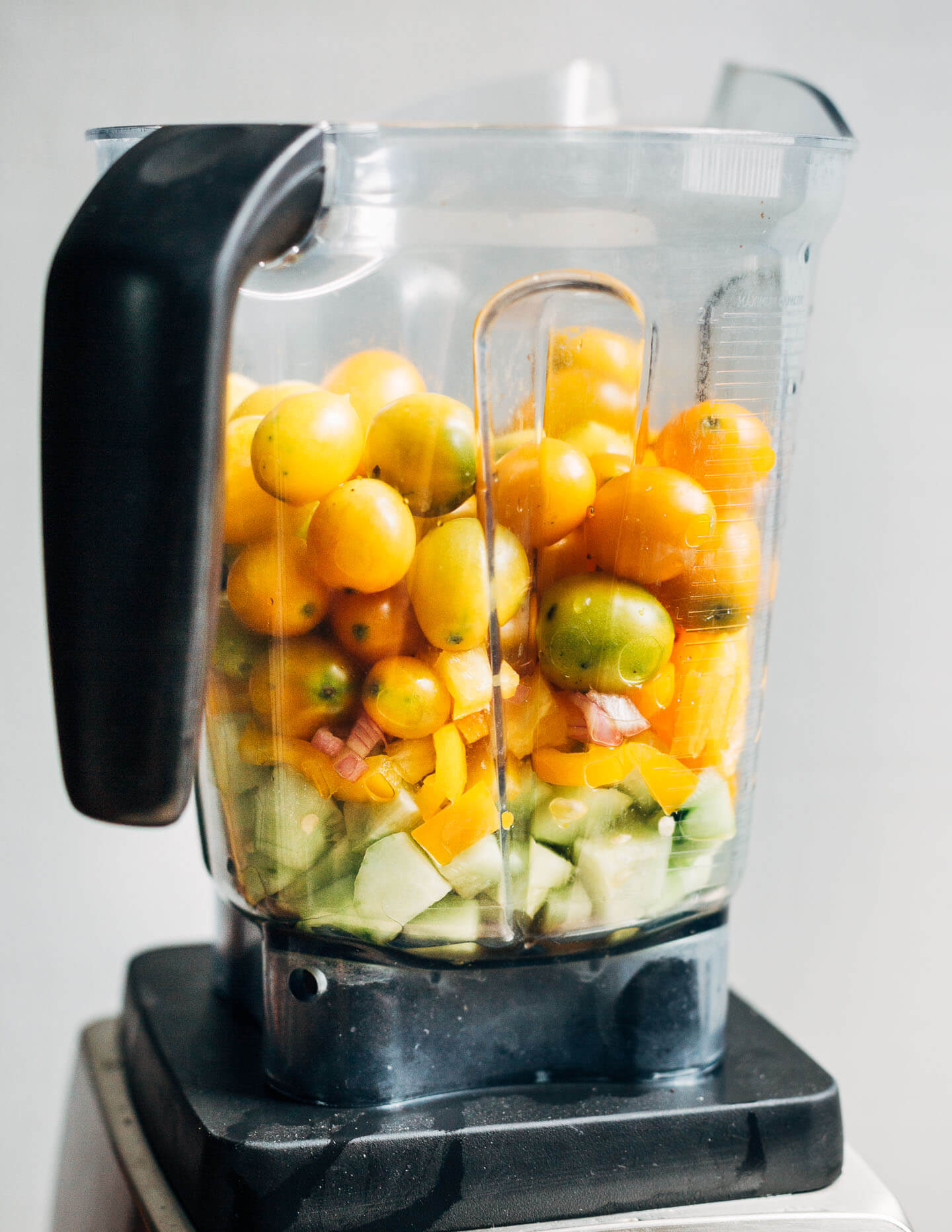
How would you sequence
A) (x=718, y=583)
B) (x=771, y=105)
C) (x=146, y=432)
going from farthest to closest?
(x=771, y=105) < (x=718, y=583) < (x=146, y=432)

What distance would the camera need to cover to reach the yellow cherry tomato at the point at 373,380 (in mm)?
440

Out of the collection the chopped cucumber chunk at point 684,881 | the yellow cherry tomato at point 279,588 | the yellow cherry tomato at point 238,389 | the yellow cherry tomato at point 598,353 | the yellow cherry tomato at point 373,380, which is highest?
the yellow cherry tomato at point 598,353

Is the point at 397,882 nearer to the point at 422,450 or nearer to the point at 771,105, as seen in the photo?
the point at 422,450

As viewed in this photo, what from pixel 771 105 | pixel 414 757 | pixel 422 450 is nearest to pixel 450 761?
pixel 414 757

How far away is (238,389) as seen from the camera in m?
0.46

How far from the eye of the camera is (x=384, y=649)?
0.44 metres

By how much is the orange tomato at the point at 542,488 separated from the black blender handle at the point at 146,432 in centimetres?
12

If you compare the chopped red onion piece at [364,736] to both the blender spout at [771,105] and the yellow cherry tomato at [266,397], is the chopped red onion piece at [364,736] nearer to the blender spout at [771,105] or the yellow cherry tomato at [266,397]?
the yellow cherry tomato at [266,397]

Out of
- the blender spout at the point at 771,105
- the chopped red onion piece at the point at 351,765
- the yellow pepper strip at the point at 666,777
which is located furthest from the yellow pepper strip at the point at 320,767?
the blender spout at the point at 771,105

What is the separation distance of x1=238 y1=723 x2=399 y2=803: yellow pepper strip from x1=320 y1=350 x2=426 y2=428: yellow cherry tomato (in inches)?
5.1

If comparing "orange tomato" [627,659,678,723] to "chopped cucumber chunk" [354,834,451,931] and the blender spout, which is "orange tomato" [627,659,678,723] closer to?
"chopped cucumber chunk" [354,834,451,931]

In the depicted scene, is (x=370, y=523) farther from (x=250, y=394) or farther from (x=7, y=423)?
(x=7, y=423)

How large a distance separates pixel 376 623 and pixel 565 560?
80mm

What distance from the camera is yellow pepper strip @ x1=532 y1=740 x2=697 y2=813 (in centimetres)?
46
